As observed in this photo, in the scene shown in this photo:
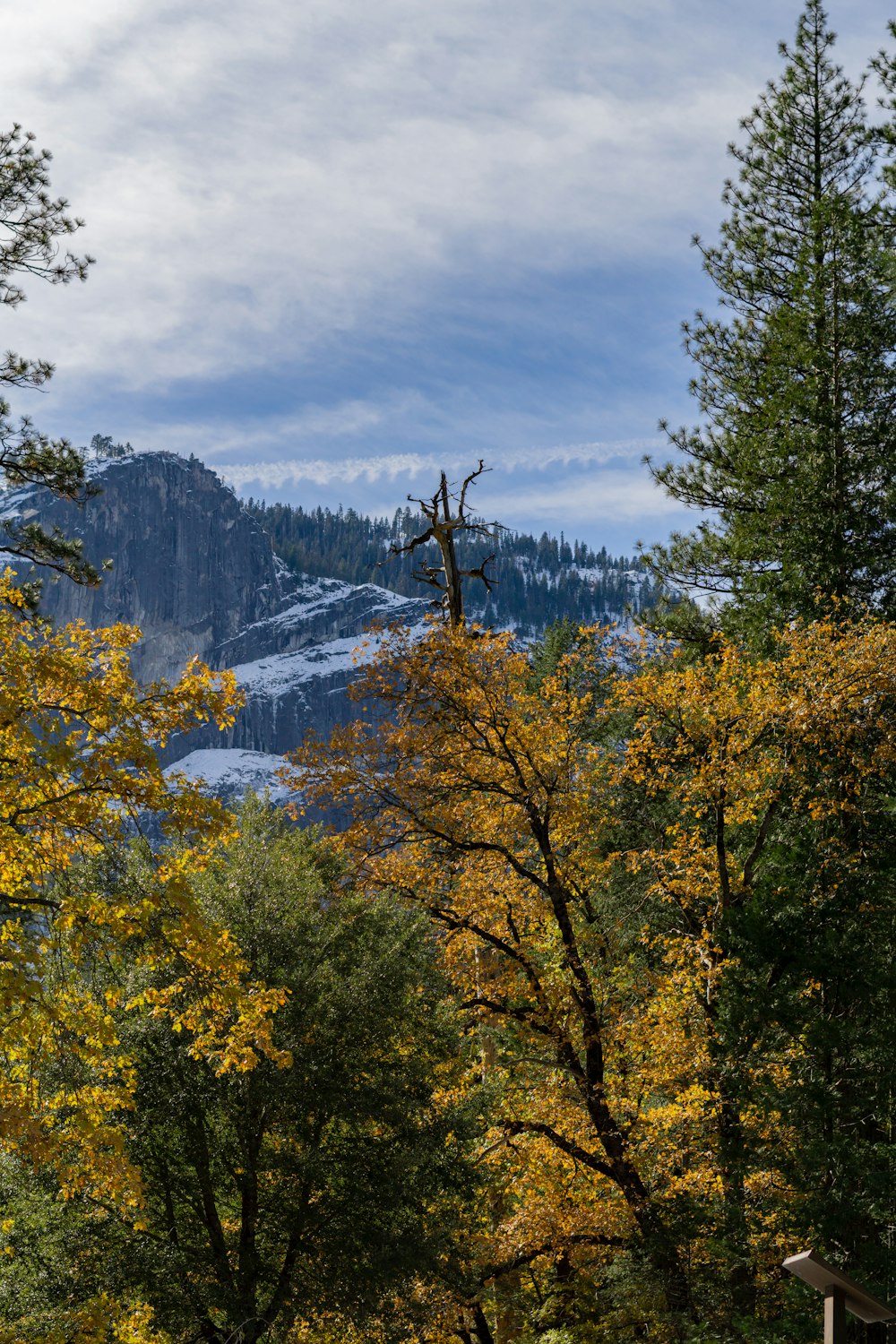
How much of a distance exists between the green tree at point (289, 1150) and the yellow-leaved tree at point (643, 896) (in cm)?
114

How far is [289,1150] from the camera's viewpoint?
14070mm

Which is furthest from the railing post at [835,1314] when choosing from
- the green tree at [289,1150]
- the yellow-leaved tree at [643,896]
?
the green tree at [289,1150]

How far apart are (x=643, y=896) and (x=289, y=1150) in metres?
5.22

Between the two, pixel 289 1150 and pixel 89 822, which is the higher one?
pixel 89 822

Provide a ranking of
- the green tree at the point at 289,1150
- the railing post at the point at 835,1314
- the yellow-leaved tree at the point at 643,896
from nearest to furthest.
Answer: the railing post at the point at 835,1314
the yellow-leaved tree at the point at 643,896
the green tree at the point at 289,1150

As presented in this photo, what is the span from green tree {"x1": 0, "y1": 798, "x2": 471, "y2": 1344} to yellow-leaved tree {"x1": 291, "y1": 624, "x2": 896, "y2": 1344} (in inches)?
45.0

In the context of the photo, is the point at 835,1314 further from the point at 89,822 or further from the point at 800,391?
the point at 800,391

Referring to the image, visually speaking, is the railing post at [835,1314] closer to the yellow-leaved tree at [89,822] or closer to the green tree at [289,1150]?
the yellow-leaved tree at [89,822]

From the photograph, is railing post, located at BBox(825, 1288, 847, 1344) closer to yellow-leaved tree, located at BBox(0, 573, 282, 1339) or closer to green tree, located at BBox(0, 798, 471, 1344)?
yellow-leaved tree, located at BBox(0, 573, 282, 1339)

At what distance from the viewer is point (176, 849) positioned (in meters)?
14.0

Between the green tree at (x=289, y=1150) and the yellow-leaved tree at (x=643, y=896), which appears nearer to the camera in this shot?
the yellow-leaved tree at (x=643, y=896)

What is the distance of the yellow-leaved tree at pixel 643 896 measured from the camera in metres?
11.8

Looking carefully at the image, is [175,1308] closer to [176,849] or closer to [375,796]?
[176,849]

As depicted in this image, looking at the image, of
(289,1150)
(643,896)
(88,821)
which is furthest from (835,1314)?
(289,1150)
